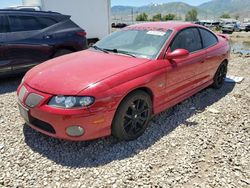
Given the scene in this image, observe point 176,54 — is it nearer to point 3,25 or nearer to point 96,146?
point 96,146

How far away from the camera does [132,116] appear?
3490mm

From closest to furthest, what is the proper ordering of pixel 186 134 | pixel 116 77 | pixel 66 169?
pixel 66 169, pixel 116 77, pixel 186 134

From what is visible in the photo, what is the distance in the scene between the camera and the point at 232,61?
8.73 metres

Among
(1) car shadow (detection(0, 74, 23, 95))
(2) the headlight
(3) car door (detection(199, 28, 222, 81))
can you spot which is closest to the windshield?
(3) car door (detection(199, 28, 222, 81))

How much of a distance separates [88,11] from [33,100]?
732 cm

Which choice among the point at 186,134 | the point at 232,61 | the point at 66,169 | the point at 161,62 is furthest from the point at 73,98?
the point at 232,61

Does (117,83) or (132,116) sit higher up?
(117,83)

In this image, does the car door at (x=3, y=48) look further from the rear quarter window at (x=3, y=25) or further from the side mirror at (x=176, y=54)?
the side mirror at (x=176, y=54)

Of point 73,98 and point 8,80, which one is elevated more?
point 73,98

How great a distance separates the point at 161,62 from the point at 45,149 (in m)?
2.01

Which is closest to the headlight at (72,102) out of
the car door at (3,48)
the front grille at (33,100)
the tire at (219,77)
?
the front grille at (33,100)

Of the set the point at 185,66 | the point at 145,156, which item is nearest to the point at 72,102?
the point at 145,156

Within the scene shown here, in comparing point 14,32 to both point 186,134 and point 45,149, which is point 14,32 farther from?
point 186,134

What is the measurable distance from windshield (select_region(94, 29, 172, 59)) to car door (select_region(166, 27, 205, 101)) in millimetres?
220
